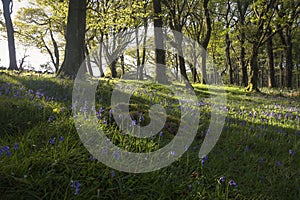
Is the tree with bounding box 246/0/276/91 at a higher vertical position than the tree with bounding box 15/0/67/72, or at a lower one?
lower

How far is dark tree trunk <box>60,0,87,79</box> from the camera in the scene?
9.33 m

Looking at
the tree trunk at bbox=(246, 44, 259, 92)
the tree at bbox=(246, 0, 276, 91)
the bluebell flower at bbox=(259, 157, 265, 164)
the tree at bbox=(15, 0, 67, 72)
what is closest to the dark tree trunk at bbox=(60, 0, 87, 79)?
the bluebell flower at bbox=(259, 157, 265, 164)

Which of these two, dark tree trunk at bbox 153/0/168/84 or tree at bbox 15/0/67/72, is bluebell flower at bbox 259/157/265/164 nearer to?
dark tree trunk at bbox 153/0/168/84

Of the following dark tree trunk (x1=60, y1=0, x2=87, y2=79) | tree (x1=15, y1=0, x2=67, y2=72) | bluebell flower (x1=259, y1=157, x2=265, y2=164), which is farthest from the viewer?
tree (x1=15, y1=0, x2=67, y2=72)

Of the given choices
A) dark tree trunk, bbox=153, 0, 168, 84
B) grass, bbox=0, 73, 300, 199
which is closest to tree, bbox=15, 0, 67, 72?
dark tree trunk, bbox=153, 0, 168, 84

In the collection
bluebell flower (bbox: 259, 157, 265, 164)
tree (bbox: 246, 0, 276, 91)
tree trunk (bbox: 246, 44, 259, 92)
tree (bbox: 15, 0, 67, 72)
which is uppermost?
tree (bbox: 15, 0, 67, 72)

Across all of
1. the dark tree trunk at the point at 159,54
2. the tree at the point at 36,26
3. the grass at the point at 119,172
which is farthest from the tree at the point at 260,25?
the tree at the point at 36,26

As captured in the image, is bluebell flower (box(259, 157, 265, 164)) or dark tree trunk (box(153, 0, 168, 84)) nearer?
bluebell flower (box(259, 157, 265, 164))

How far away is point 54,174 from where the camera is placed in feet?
6.91

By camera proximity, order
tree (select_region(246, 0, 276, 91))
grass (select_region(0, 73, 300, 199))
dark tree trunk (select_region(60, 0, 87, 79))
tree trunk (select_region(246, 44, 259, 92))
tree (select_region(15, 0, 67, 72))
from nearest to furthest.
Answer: grass (select_region(0, 73, 300, 199))
dark tree trunk (select_region(60, 0, 87, 79))
tree (select_region(246, 0, 276, 91))
tree trunk (select_region(246, 44, 259, 92))
tree (select_region(15, 0, 67, 72))

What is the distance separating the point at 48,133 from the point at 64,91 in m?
2.97

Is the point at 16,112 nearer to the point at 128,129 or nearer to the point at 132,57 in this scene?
the point at 128,129

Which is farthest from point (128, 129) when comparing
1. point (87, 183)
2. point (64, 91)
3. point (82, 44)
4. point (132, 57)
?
point (132, 57)

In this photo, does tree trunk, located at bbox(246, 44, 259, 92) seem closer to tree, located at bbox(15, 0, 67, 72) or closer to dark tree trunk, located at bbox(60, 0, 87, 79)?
dark tree trunk, located at bbox(60, 0, 87, 79)
